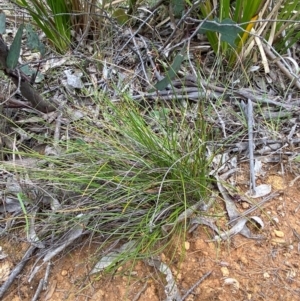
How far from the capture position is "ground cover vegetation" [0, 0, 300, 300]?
3.66 ft

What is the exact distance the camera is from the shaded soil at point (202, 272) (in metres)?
1.05

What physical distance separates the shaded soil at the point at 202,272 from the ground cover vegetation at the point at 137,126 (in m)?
0.04

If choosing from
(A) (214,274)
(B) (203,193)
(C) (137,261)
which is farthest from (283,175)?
(C) (137,261)

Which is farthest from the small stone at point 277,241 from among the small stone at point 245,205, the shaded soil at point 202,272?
the small stone at point 245,205

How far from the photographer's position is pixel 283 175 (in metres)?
1.27

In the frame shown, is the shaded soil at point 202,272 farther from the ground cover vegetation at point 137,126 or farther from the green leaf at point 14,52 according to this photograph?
the green leaf at point 14,52

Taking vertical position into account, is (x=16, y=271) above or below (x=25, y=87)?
below

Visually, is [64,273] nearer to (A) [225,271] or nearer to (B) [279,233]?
(A) [225,271]

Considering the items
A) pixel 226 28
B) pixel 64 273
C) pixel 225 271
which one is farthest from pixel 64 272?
pixel 226 28

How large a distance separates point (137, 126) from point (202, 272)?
43 centimetres

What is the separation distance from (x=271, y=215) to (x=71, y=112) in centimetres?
74

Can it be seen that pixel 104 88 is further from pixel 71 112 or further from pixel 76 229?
pixel 76 229

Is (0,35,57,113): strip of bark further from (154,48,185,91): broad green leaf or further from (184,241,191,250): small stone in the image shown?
(184,241,191,250): small stone

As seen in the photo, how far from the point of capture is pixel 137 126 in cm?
115
